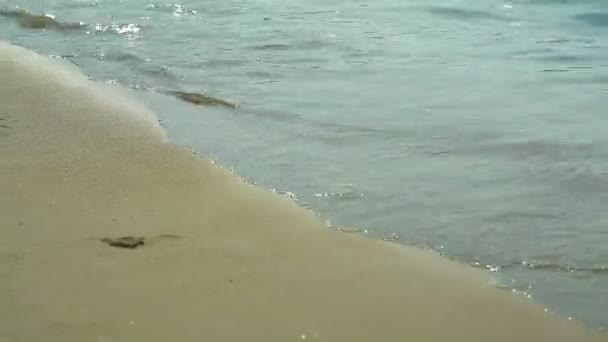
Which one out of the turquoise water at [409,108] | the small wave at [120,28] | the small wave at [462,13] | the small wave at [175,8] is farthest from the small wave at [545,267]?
the small wave at [175,8]

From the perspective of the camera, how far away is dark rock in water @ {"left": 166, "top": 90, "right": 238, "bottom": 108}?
7.37m

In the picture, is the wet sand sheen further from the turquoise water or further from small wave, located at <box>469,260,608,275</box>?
the turquoise water

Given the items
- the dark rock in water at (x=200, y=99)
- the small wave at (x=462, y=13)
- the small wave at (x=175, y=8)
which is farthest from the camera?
the small wave at (x=175, y=8)

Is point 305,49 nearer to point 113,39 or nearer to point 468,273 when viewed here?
point 113,39

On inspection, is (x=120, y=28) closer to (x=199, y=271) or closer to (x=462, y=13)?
(x=462, y=13)

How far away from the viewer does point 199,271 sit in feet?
13.3

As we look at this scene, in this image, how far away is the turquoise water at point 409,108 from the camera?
4.74 m

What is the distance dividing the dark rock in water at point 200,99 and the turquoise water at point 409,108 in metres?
0.15

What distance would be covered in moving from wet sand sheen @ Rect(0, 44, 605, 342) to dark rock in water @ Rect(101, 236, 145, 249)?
0.17 ft

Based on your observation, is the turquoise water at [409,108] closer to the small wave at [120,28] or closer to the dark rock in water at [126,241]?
the small wave at [120,28]

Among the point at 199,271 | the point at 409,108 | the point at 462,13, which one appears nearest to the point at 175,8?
the point at 462,13

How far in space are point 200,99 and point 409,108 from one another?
1961 mm

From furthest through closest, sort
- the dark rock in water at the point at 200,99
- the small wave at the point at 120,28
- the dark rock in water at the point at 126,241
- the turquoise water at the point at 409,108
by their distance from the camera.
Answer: the small wave at the point at 120,28 < the dark rock in water at the point at 200,99 < the turquoise water at the point at 409,108 < the dark rock in water at the point at 126,241

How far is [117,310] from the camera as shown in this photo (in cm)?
363
